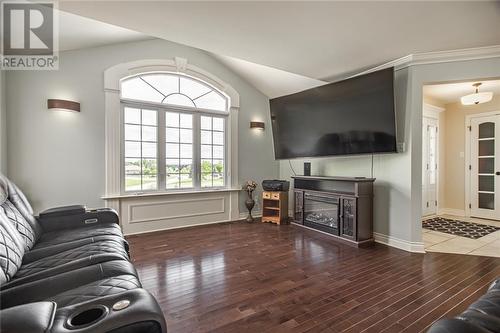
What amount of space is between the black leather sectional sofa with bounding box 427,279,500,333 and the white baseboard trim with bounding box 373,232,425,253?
6.88 ft

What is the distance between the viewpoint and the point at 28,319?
2.61ft

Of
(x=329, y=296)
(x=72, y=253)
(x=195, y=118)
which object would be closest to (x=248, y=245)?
(x=329, y=296)

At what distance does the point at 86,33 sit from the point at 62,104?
1001 mm

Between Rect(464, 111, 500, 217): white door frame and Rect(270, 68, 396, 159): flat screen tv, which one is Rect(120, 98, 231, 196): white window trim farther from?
Rect(464, 111, 500, 217): white door frame

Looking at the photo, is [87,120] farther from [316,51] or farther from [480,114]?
[480,114]

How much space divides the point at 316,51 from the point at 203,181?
294 centimetres

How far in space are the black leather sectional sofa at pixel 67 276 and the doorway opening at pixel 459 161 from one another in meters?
4.76

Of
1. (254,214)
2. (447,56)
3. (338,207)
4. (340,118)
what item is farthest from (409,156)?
(254,214)

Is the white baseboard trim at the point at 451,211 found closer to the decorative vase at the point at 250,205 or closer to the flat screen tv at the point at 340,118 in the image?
the flat screen tv at the point at 340,118

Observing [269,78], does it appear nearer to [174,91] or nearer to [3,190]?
[174,91]

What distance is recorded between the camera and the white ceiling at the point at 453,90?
165 inches

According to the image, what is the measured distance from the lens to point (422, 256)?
3.03 meters
